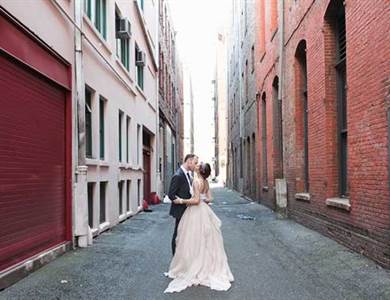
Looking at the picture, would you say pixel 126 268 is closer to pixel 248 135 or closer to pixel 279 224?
pixel 279 224

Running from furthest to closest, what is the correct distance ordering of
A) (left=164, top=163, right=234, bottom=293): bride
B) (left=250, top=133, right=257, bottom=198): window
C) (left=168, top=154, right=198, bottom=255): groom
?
(left=250, top=133, right=257, bottom=198): window < (left=168, top=154, right=198, bottom=255): groom < (left=164, top=163, right=234, bottom=293): bride

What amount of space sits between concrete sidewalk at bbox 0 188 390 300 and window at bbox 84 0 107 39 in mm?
4864

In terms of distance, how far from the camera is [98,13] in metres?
13.9

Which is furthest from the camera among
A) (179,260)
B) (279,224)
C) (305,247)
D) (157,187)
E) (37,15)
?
(157,187)

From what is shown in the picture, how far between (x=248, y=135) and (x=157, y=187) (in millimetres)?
6940

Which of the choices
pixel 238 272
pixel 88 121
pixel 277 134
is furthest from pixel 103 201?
pixel 277 134

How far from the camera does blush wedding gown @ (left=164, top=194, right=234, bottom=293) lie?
7391 millimetres

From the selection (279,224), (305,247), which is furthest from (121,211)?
(305,247)

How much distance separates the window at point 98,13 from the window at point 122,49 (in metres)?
1.62

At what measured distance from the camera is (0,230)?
6941 mm

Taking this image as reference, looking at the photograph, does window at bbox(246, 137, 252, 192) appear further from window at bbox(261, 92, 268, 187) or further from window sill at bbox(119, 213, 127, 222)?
window sill at bbox(119, 213, 127, 222)

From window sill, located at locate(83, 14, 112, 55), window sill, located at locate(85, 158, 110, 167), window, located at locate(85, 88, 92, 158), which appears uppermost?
window sill, located at locate(83, 14, 112, 55)

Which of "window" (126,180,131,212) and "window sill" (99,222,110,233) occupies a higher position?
"window" (126,180,131,212)

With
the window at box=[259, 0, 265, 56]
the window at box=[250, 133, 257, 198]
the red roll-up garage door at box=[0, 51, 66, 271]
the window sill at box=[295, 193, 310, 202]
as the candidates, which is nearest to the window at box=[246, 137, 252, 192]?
the window at box=[250, 133, 257, 198]
